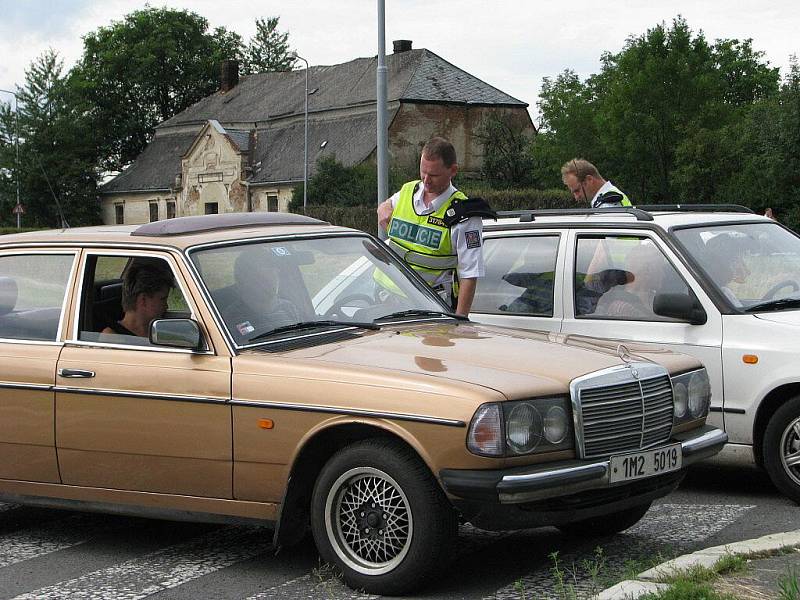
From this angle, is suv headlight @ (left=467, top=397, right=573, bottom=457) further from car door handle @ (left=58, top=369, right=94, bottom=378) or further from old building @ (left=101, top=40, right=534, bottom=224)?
old building @ (left=101, top=40, right=534, bottom=224)

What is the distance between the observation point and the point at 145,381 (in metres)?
6.19

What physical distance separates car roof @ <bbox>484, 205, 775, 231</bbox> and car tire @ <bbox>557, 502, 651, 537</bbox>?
8.31ft

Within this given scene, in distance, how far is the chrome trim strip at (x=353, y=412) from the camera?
17.4 feet

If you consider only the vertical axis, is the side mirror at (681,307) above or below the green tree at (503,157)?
below

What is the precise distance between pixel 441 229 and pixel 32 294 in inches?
109

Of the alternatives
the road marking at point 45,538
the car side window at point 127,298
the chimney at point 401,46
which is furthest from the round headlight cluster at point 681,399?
the chimney at point 401,46

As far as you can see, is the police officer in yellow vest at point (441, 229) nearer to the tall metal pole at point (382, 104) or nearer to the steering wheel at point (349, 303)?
the steering wheel at point (349, 303)

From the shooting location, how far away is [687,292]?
27.1ft

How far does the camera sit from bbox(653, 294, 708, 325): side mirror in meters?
8.08

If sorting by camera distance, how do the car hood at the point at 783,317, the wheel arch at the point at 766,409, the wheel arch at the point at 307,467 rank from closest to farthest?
the wheel arch at the point at 307,467 → the wheel arch at the point at 766,409 → the car hood at the point at 783,317

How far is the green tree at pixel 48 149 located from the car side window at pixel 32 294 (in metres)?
86.3

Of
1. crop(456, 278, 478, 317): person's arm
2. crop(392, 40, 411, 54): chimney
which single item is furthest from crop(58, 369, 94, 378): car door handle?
crop(392, 40, 411, 54): chimney

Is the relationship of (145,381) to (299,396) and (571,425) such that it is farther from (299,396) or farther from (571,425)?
(571,425)

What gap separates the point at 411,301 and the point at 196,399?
148cm
